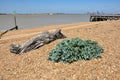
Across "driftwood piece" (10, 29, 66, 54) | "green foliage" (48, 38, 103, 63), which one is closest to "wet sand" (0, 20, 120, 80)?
"green foliage" (48, 38, 103, 63)

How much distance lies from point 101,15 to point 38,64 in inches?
1918

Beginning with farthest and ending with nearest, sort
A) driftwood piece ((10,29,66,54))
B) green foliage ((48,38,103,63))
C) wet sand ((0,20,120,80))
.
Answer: driftwood piece ((10,29,66,54)), green foliage ((48,38,103,63)), wet sand ((0,20,120,80))

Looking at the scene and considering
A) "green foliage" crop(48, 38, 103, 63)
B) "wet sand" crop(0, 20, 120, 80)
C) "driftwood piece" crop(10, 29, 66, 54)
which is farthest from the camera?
"driftwood piece" crop(10, 29, 66, 54)

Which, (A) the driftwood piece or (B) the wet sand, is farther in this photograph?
(A) the driftwood piece

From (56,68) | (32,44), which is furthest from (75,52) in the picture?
(32,44)

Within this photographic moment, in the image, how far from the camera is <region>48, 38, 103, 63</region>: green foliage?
7941 mm

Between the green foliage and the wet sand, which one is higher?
the green foliage

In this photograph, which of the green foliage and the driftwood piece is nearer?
the green foliage

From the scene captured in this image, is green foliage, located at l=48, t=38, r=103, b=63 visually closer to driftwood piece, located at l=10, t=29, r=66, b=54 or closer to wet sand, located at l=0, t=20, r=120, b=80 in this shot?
wet sand, located at l=0, t=20, r=120, b=80

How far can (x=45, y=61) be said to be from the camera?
833 centimetres

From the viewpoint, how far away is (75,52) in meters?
7.99

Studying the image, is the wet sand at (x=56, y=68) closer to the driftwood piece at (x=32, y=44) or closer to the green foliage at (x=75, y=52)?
the green foliage at (x=75, y=52)

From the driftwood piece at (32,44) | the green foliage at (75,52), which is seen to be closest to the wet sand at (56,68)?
the green foliage at (75,52)

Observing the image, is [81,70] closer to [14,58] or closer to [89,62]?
[89,62]
